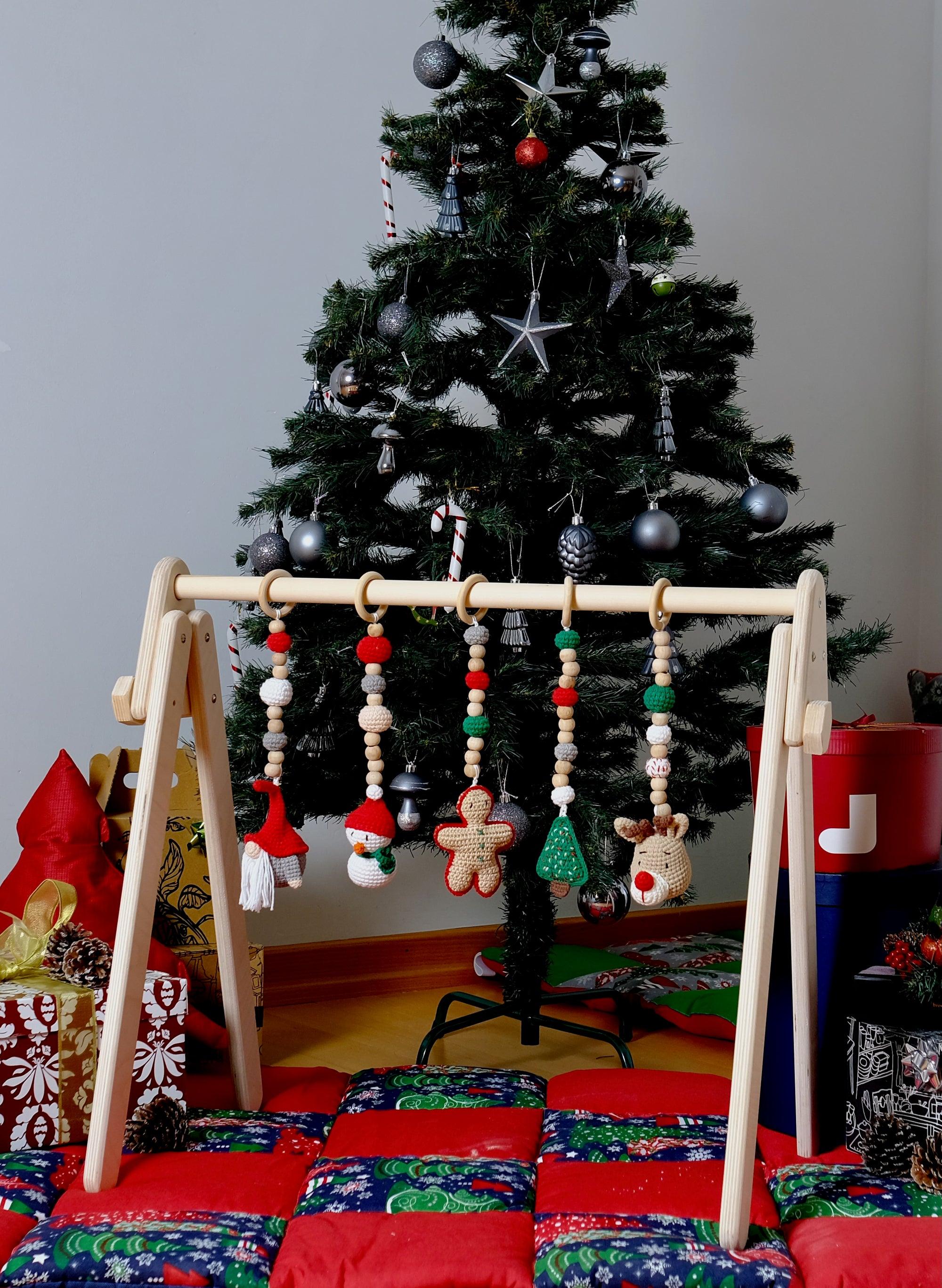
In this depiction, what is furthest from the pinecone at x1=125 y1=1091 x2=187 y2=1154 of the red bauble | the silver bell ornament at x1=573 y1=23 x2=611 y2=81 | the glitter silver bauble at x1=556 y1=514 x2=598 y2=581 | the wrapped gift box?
the silver bell ornament at x1=573 y1=23 x2=611 y2=81

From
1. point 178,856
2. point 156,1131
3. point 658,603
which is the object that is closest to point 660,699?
point 658,603

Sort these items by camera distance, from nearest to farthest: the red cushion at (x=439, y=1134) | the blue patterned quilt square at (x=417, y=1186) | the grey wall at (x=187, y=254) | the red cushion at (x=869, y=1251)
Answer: the red cushion at (x=869, y=1251) < the blue patterned quilt square at (x=417, y=1186) < the red cushion at (x=439, y=1134) < the grey wall at (x=187, y=254)

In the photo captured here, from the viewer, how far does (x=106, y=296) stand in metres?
1.73

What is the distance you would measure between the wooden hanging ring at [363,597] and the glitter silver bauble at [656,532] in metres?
0.38

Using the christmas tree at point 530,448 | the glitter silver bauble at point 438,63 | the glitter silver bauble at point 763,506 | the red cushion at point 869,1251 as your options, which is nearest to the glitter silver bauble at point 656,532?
the christmas tree at point 530,448

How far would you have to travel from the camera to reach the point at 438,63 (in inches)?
54.1

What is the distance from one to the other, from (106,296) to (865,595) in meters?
1.53

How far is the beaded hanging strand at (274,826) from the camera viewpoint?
1.10m

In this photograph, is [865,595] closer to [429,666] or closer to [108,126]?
[429,666]

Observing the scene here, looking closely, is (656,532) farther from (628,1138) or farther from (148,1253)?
(148,1253)

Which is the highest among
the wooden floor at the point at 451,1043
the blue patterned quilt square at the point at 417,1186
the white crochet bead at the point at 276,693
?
the white crochet bead at the point at 276,693

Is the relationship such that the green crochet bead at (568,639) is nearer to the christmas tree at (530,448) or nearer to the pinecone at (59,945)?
the christmas tree at (530,448)

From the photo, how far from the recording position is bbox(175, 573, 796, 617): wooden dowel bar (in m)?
0.96

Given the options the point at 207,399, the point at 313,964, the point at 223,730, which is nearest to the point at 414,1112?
the point at 223,730
